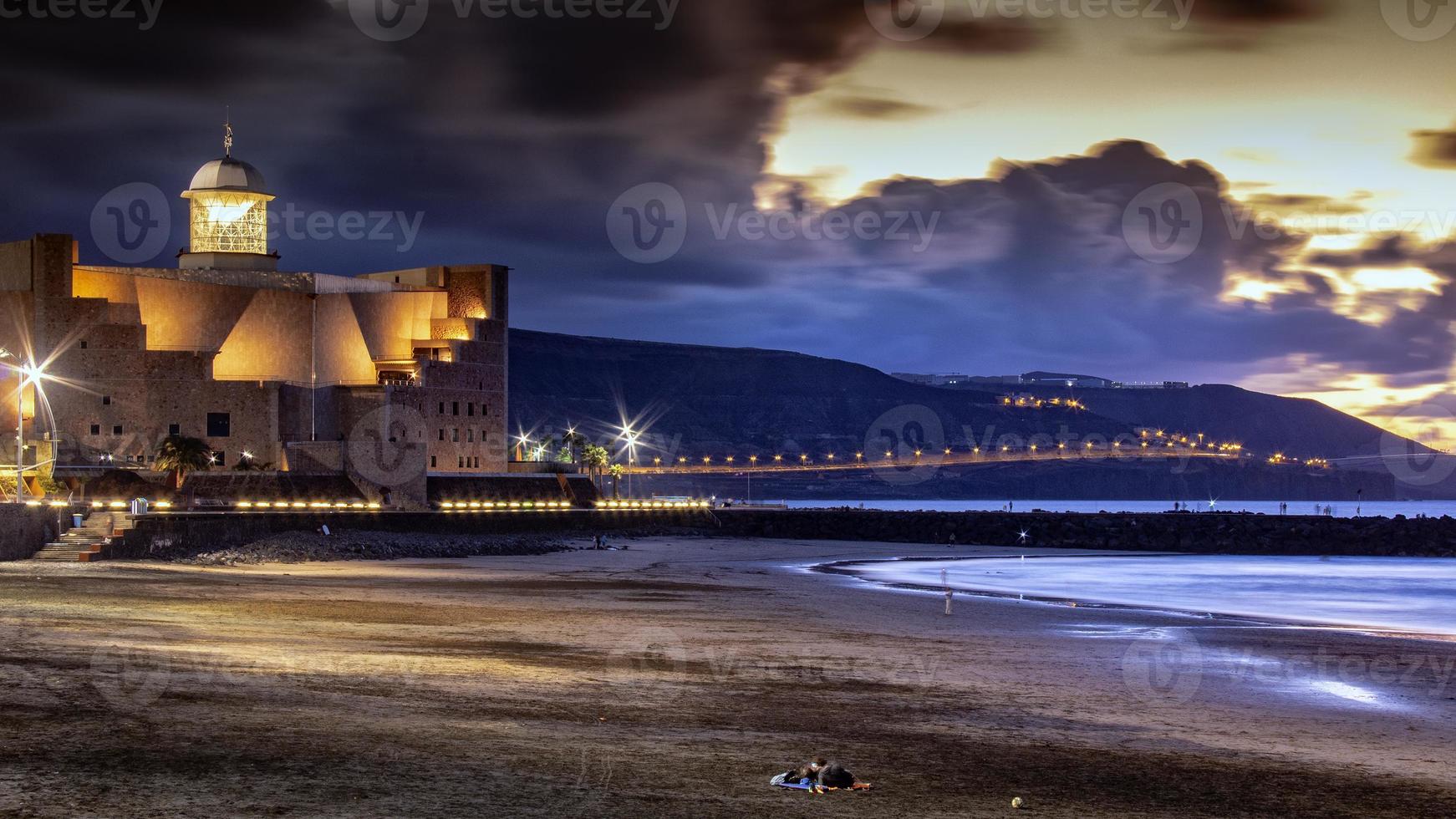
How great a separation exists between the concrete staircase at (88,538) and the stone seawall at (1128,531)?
4876cm

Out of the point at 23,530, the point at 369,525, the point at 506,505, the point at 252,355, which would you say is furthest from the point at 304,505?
the point at 23,530

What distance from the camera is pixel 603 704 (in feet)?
48.9

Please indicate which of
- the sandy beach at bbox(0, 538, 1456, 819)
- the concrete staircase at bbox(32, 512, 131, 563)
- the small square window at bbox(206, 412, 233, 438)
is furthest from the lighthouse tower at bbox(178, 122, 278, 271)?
the sandy beach at bbox(0, 538, 1456, 819)

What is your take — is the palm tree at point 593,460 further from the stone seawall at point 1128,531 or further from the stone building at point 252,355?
the stone building at point 252,355

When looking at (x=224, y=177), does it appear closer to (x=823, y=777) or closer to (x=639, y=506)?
(x=639, y=506)

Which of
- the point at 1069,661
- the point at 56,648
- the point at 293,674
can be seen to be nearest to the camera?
the point at 293,674

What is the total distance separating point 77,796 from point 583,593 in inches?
935

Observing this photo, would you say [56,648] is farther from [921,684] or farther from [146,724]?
[921,684]

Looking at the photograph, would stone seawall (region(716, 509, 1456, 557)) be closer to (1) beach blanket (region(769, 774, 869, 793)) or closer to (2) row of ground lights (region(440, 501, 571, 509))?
(2) row of ground lights (region(440, 501, 571, 509))

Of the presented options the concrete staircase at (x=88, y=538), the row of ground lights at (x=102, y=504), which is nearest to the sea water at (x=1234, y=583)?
the concrete staircase at (x=88, y=538)

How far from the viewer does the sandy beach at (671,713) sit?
10648 mm

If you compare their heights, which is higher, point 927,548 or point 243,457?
point 243,457

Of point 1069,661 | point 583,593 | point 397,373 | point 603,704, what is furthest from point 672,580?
point 397,373

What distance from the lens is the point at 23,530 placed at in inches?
1453
